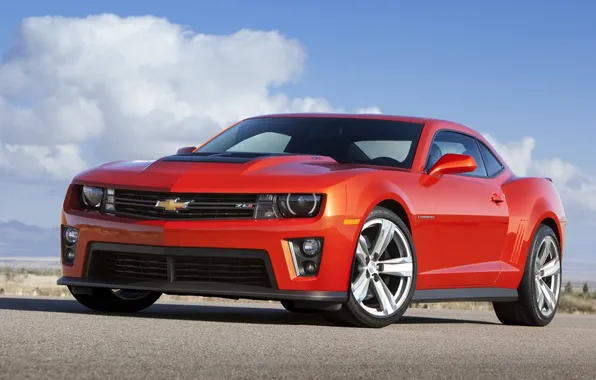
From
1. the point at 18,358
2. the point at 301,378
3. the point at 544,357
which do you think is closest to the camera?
the point at 301,378

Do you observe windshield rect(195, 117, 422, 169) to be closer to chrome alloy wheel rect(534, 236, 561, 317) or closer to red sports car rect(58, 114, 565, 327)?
red sports car rect(58, 114, 565, 327)

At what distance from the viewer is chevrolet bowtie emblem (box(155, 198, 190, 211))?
7.83m

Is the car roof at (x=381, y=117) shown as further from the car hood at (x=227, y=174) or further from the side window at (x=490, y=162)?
the car hood at (x=227, y=174)

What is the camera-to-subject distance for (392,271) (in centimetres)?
819

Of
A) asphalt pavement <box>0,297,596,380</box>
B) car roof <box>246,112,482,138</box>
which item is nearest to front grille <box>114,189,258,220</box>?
asphalt pavement <box>0,297,596,380</box>

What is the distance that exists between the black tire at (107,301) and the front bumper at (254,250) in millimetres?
1031

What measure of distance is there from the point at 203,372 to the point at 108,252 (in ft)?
10.2

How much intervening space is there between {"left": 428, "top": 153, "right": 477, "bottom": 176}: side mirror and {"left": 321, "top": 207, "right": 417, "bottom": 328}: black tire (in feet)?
2.49

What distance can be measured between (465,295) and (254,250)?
2.23m

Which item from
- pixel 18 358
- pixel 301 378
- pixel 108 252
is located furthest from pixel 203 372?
pixel 108 252

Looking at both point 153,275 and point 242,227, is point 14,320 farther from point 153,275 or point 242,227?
point 242,227

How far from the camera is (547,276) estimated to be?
10500 millimetres

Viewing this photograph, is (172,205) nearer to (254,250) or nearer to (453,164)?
(254,250)

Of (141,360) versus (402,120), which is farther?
(402,120)
